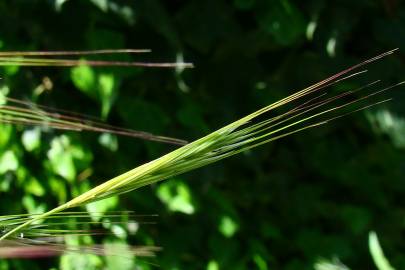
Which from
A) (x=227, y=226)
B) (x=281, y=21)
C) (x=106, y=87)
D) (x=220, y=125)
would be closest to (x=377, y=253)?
(x=227, y=226)

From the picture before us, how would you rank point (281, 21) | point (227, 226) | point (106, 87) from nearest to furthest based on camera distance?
point (106, 87) < point (281, 21) < point (227, 226)

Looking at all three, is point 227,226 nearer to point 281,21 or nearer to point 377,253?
point 377,253

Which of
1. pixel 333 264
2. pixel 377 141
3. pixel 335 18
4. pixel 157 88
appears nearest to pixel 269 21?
pixel 335 18

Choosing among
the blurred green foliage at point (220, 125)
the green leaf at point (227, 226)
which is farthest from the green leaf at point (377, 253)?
the green leaf at point (227, 226)

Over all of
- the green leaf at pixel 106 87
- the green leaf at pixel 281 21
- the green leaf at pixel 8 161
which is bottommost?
the green leaf at pixel 8 161

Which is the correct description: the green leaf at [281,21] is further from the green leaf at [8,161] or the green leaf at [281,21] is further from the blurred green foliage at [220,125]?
the green leaf at [8,161]

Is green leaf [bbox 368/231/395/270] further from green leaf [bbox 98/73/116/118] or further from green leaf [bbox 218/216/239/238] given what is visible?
green leaf [bbox 98/73/116/118]

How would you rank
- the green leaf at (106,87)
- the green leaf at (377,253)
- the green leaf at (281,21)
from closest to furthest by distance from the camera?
the green leaf at (106,87) < the green leaf at (281,21) < the green leaf at (377,253)

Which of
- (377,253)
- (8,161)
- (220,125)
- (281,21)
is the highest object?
(281,21)

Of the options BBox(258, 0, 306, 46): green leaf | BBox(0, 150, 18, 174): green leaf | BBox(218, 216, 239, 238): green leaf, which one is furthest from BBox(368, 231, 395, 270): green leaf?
BBox(0, 150, 18, 174): green leaf
